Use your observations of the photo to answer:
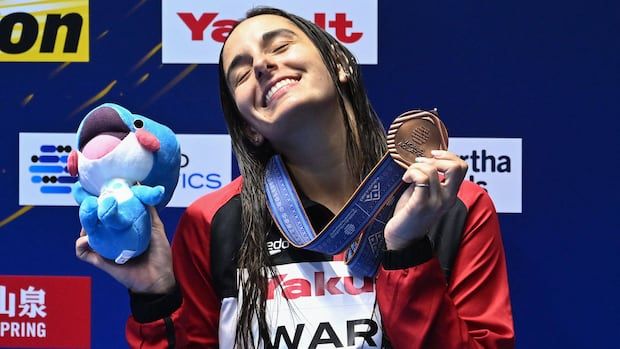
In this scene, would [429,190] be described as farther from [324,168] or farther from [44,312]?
[44,312]

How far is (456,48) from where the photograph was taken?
183 centimetres

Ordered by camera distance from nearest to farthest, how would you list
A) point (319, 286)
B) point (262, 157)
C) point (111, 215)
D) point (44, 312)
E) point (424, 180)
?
point (424, 180), point (111, 215), point (319, 286), point (262, 157), point (44, 312)

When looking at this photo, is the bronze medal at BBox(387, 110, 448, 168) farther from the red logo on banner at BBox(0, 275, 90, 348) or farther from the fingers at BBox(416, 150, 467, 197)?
the red logo on banner at BBox(0, 275, 90, 348)

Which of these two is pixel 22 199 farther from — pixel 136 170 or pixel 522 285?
pixel 522 285

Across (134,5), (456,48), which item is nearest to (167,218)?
(134,5)

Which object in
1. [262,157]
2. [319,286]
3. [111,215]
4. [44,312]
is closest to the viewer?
[111,215]

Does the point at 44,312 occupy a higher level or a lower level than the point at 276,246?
lower

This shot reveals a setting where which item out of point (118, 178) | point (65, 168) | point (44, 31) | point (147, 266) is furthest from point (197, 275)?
point (44, 31)

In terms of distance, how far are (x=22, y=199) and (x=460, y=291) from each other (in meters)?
1.21

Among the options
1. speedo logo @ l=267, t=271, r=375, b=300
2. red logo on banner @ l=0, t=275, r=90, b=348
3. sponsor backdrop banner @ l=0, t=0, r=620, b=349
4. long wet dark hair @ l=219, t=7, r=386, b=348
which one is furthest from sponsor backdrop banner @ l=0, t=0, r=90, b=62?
speedo logo @ l=267, t=271, r=375, b=300

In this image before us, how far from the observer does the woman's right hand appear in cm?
118

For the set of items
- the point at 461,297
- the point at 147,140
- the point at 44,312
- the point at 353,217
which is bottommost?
the point at 44,312

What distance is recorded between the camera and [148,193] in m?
1.16

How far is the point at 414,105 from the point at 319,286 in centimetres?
74
